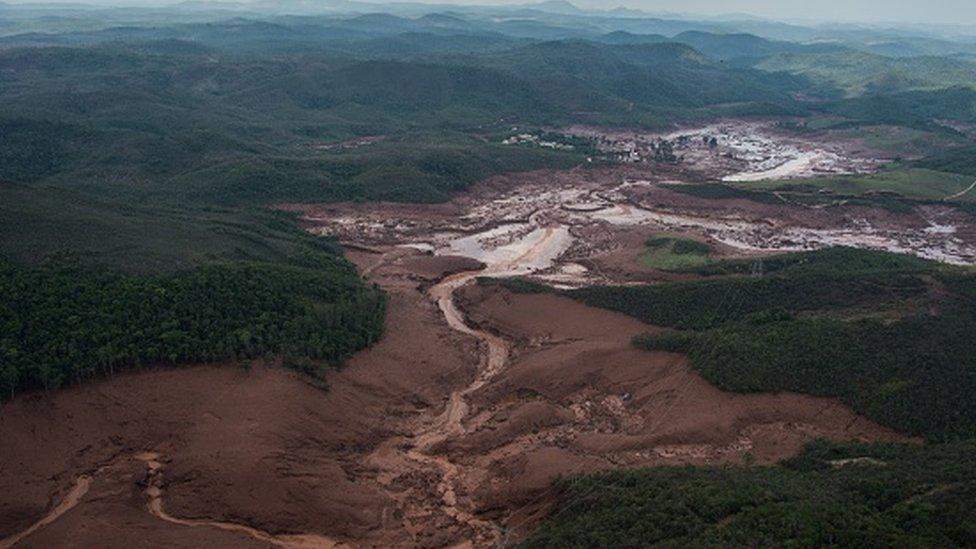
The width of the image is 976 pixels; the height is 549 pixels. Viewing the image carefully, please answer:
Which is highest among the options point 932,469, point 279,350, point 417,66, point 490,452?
point 417,66

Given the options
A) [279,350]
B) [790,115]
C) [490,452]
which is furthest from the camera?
[790,115]

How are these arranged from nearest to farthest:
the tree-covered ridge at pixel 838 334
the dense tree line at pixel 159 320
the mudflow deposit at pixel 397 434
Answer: the mudflow deposit at pixel 397 434 → the dense tree line at pixel 159 320 → the tree-covered ridge at pixel 838 334

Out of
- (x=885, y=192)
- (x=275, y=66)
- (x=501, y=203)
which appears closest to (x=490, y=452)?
(x=501, y=203)

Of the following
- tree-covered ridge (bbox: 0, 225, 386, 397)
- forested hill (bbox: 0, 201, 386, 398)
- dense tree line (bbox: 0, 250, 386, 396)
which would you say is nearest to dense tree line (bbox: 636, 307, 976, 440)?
dense tree line (bbox: 0, 250, 386, 396)

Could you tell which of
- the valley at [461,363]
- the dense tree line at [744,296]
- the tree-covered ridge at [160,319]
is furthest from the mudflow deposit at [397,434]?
the dense tree line at [744,296]

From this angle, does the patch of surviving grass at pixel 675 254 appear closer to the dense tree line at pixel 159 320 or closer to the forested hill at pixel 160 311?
the forested hill at pixel 160 311

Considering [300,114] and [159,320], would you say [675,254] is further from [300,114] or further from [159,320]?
[300,114]

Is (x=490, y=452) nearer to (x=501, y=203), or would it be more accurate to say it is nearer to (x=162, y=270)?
(x=162, y=270)

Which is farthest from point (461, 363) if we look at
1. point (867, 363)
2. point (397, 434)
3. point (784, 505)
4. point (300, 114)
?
point (300, 114)
